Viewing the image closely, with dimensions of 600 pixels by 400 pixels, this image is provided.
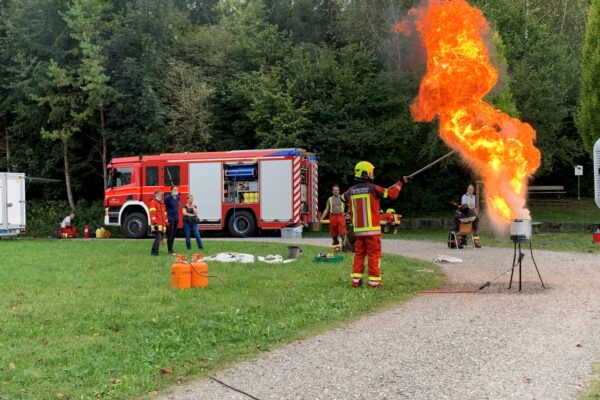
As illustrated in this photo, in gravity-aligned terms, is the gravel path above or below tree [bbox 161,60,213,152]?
below

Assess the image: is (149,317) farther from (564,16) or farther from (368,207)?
(564,16)

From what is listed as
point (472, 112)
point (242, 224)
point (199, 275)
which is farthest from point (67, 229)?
point (472, 112)

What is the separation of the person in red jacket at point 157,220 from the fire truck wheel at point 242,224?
8.27m

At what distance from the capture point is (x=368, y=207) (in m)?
10.0

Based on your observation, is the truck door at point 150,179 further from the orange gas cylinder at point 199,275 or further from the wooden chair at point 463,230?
the orange gas cylinder at point 199,275

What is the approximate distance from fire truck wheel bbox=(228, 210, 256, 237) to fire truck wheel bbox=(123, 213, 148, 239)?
3.46 meters

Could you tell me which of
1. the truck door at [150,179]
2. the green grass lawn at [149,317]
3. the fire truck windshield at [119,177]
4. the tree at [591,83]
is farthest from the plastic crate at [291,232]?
the tree at [591,83]

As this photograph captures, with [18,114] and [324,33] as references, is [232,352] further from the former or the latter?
[324,33]

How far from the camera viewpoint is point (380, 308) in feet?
27.9

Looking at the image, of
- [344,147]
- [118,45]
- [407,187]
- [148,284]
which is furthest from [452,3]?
[118,45]

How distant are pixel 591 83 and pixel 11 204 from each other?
24.3 metres

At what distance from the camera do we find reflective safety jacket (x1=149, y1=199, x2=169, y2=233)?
15.4 m

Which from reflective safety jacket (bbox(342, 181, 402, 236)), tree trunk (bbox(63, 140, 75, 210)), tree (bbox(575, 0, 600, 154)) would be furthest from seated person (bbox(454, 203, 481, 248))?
tree trunk (bbox(63, 140, 75, 210))

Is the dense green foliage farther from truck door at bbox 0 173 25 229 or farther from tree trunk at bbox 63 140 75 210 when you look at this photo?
truck door at bbox 0 173 25 229
